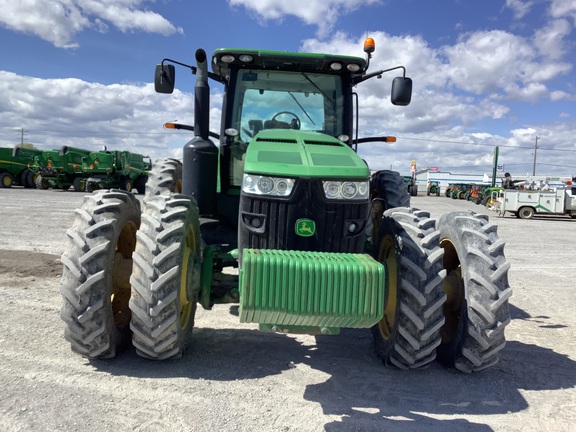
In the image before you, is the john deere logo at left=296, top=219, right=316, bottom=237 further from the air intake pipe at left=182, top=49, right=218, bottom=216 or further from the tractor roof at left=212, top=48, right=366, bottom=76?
the tractor roof at left=212, top=48, right=366, bottom=76

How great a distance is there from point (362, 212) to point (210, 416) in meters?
1.78

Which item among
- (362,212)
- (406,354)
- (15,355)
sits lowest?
(15,355)

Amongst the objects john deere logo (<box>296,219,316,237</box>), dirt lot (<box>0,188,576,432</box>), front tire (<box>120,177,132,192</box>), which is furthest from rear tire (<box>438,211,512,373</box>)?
front tire (<box>120,177,132,192</box>)

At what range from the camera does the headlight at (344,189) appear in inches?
133

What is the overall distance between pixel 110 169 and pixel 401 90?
26920 millimetres

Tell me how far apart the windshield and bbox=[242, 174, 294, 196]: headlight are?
1.64 metres

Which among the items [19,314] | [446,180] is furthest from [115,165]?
[446,180]

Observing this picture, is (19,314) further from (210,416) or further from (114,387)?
(210,416)

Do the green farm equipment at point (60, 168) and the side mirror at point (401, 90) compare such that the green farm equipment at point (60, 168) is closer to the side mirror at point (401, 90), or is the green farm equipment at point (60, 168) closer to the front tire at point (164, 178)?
the front tire at point (164, 178)

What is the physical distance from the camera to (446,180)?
71.4 meters

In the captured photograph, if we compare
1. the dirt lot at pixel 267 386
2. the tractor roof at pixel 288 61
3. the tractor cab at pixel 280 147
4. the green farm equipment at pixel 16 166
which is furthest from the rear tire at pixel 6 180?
the tractor roof at pixel 288 61

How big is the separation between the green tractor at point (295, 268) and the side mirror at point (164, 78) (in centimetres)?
39

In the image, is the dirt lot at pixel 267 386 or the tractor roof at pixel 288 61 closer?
the dirt lot at pixel 267 386

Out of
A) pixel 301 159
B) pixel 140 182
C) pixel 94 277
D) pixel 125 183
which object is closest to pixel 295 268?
pixel 301 159
